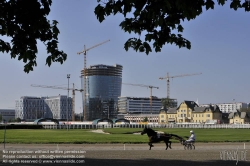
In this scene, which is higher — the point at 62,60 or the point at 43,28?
the point at 43,28

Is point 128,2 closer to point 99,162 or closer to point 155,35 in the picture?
point 155,35

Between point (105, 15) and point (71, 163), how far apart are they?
8351mm

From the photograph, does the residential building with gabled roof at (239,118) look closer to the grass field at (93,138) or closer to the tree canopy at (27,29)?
the grass field at (93,138)

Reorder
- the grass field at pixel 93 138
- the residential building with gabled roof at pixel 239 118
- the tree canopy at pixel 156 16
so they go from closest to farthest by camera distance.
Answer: the tree canopy at pixel 156 16
the grass field at pixel 93 138
the residential building with gabled roof at pixel 239 118

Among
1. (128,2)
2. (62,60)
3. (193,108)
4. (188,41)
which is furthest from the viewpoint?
(193,108)

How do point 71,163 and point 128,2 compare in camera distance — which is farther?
point 71,163

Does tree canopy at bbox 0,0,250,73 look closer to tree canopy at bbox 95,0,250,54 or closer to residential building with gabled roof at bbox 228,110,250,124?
tree canopy at bbox 95,0,250,54

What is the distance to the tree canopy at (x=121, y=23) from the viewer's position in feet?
35.2

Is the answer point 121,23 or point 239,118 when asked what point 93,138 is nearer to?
→ point 121,23

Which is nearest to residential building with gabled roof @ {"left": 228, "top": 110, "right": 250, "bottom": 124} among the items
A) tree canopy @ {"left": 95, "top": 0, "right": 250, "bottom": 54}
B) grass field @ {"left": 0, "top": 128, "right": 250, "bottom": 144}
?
grass field @ {"left": 0, "top": 128, "right": 250, "bottom": 144}

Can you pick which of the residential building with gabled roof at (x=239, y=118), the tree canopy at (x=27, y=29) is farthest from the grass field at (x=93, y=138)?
the residential building with gabled roof at (x=239, y=118)

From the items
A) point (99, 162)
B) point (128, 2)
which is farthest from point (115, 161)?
point (128, 2)

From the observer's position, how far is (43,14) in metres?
12.0

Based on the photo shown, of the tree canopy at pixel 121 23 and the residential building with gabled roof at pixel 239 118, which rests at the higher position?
the tree canopy at pixel 121 23
